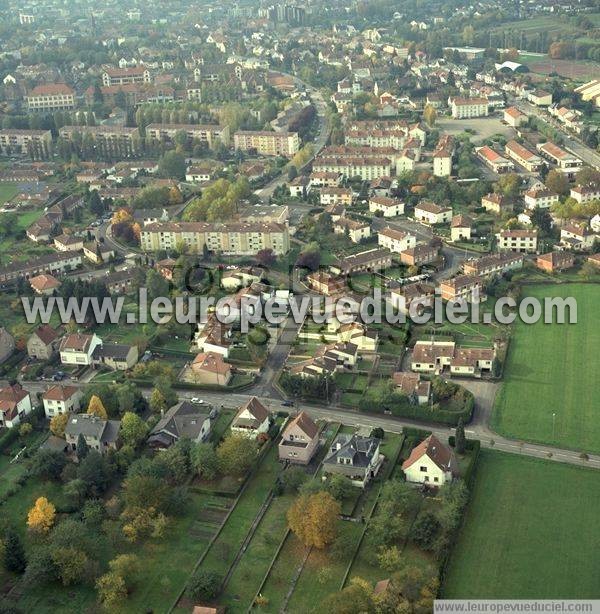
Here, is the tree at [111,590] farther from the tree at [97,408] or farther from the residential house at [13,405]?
the residential house at [13,405]

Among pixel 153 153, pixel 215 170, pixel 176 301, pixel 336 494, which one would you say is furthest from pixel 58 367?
pixel 153 153

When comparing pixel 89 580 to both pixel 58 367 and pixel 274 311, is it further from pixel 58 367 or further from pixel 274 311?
pixel 274 311

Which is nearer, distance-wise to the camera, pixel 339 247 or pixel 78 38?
pixel 339 247

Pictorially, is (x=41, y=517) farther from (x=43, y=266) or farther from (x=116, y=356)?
(x=43, y=266)

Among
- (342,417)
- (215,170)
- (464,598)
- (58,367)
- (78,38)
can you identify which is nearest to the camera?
(464,598)

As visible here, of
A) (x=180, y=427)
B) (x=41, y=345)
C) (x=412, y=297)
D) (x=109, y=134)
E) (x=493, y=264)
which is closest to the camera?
(x=180, y=427)

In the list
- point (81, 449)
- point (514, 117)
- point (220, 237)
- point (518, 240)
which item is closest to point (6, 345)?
point (81, 449)
